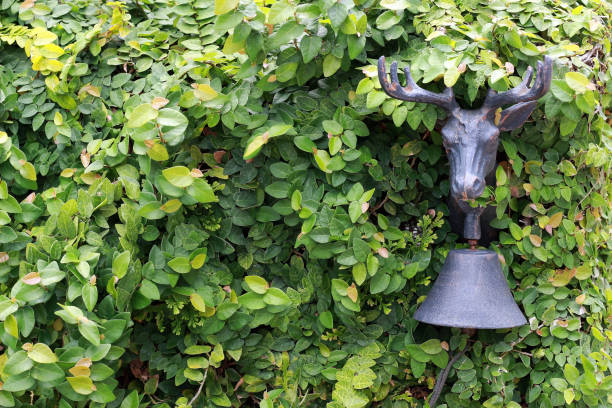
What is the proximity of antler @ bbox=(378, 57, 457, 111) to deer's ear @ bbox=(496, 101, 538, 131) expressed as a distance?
128 millimetres

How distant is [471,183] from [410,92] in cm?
27

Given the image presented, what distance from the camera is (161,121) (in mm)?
1561

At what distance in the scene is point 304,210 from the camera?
1.66 metres

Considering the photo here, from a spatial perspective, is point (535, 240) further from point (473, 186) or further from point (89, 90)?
point (89, 90)

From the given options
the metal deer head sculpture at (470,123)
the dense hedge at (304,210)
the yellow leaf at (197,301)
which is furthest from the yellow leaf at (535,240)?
the yellow leaf at (197,301)

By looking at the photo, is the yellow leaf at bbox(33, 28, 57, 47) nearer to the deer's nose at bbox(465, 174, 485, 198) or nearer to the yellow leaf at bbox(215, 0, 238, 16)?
the yellow leaf at bbox(215, 0, 238, 16)

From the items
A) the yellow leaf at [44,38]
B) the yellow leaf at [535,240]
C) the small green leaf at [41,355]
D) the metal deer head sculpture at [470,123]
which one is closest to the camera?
the small green leaf at [41,355]

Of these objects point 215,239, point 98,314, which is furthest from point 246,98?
point 98,314

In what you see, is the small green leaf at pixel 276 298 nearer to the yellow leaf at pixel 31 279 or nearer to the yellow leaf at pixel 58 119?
the yellow leaf at pixel 31 279

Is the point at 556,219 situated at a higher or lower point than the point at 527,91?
lower

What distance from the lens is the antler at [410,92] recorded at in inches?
58.7

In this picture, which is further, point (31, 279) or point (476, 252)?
point (476, 252)

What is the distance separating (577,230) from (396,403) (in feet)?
2.43

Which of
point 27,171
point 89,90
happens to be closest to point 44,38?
point 89,90
